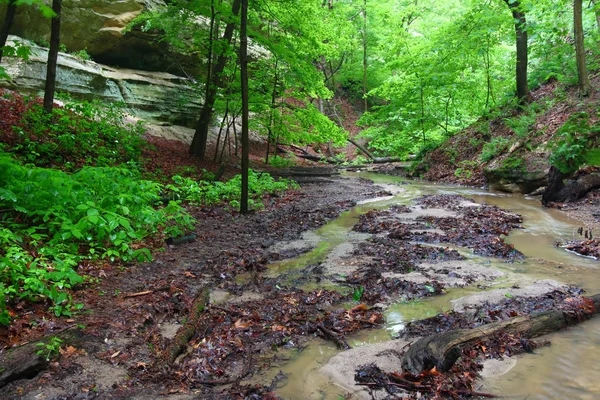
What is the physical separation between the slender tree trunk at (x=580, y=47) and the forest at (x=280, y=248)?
0.22 feet

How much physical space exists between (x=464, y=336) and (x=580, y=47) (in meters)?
12.0

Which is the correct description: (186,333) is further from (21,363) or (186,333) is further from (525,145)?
(525,145)

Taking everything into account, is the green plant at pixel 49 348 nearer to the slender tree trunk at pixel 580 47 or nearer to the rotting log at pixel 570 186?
the rotting log at pixel 570 186

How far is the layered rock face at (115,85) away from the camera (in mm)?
13680

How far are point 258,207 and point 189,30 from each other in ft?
28.7

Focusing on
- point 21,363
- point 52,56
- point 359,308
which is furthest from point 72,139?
point 359,308

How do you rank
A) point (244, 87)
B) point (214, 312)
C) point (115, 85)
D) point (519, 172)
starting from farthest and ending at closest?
point (115, 85) < point (519, 172) < point (244, 87) < point (214, 312)

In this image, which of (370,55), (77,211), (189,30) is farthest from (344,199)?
(370,55)

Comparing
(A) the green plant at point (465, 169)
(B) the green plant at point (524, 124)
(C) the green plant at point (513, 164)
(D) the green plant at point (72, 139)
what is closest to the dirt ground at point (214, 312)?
(D) the green plant at point (72, 139)

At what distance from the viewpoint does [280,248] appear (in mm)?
6531

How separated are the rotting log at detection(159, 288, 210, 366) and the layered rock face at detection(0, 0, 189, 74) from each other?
1446cm

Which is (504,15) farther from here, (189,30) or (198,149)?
(198,149)

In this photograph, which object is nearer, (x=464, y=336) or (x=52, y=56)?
(x=464, y=336)

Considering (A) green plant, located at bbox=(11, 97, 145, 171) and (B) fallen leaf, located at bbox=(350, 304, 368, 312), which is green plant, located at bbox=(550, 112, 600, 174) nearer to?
(B) fallen leaf, located at bbox=(350, 304, 368, 312)
